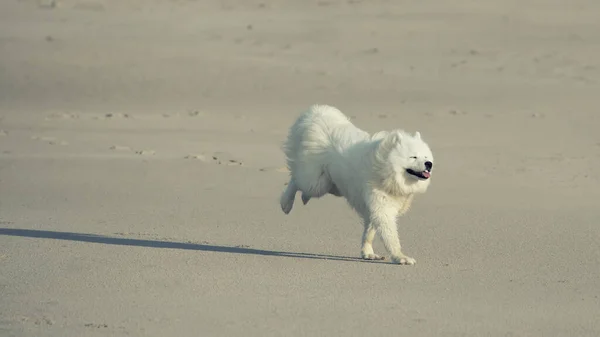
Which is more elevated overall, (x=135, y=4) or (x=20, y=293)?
(x=135, y=4)

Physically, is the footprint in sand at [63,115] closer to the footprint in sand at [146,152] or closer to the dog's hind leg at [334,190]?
the footprint in sand at [146,152]

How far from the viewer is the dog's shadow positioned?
31.0ft

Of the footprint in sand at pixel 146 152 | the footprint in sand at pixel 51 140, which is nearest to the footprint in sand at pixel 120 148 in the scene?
the footprint in sand at pixel 146 152

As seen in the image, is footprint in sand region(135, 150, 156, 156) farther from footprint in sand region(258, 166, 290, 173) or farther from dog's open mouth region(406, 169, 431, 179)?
dog's open mouth region(406, 169, 431, 179)

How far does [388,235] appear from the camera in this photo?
29.2ft

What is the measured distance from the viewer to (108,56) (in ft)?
88.8

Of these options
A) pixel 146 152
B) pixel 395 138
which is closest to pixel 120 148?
pixel 146 152

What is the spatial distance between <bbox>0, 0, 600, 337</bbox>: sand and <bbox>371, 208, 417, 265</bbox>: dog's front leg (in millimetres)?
244

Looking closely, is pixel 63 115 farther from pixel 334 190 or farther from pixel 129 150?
pixel 334 190

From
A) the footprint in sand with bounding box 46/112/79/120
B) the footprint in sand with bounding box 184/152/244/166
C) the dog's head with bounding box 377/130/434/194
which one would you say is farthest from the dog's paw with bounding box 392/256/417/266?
the footprint in sand with bounding box 46/112/79/120

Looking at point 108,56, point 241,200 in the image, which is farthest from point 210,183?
point 108,56

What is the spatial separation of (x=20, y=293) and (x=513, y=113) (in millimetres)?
14147

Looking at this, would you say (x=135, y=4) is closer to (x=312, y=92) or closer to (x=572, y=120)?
(x=312, y=92)

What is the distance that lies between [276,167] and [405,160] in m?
6.11
